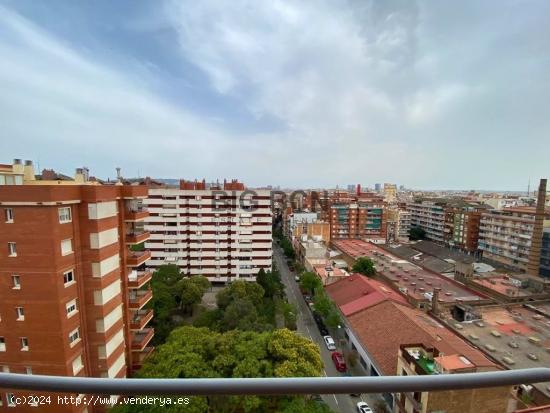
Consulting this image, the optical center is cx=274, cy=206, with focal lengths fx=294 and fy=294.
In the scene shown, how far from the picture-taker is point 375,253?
2559 centimetres

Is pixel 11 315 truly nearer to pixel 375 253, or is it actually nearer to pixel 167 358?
→ pixel 167 358

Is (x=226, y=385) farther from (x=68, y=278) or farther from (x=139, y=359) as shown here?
(x=139, y=359)

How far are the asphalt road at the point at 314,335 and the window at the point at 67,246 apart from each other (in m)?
6.11

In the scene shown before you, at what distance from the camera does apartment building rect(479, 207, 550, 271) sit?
24.8 metres

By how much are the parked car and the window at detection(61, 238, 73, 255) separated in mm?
10350

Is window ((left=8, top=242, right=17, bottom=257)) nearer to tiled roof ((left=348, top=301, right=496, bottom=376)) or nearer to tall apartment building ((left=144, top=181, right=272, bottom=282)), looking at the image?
tiled roof ((left=348, top=301, right=496, bottom=376))

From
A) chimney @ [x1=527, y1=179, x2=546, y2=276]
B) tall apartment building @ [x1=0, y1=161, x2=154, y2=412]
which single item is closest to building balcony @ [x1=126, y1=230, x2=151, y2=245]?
tall apartment building @ [x1=0, y1=161, x2=154, y2=412]

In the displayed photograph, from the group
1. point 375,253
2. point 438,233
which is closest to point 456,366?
point 375,253

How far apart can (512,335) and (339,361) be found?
23.0 feet

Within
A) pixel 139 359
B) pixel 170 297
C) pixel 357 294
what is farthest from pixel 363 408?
pixel 170 297

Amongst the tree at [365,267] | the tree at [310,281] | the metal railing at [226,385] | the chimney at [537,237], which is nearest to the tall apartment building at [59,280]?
the metal railing at [226,385]

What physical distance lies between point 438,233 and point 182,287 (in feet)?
106

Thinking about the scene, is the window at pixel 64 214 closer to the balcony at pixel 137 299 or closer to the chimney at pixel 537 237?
the balcony at pixel 137 299

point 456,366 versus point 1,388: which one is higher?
point 1,388
